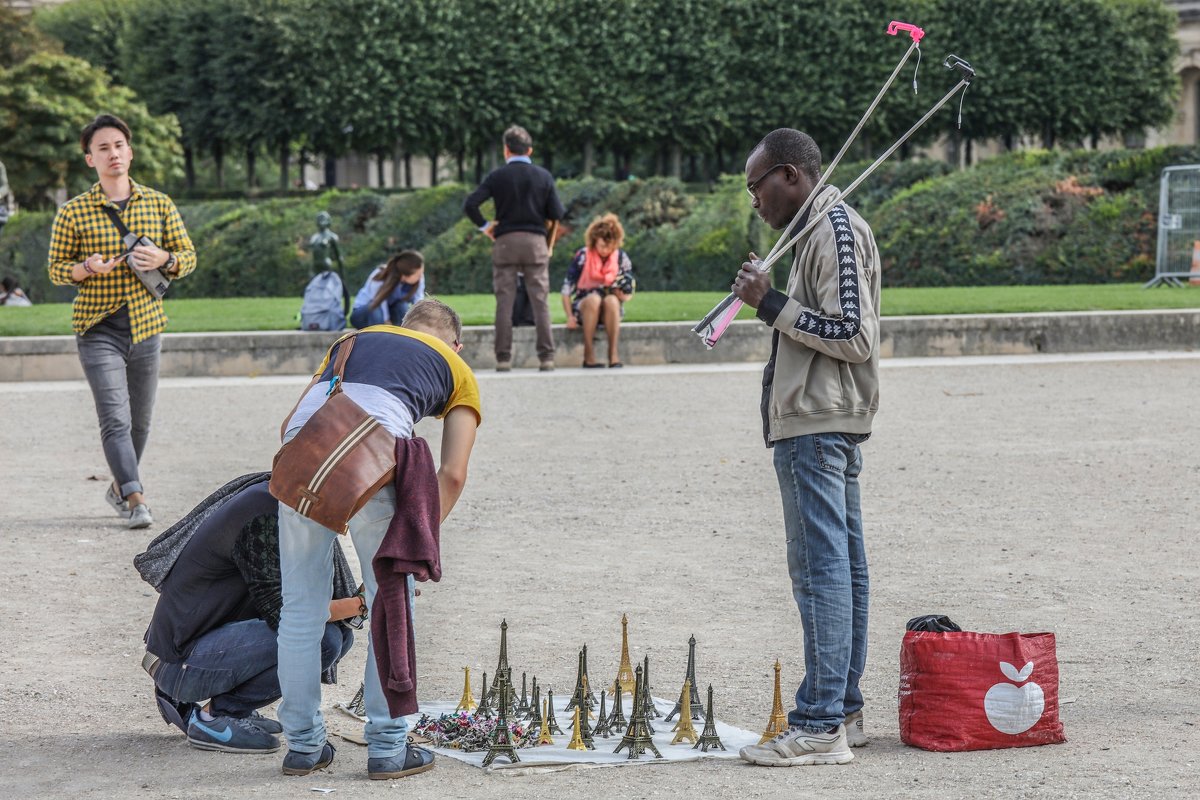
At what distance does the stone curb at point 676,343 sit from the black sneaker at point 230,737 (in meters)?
10.9

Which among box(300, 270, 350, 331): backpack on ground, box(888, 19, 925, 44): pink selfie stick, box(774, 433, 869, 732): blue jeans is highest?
box(888, 19, 925, 44): pink selfie stick

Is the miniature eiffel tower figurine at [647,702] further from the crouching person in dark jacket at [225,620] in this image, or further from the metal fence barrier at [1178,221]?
the metal fence barrier at [1178,221]

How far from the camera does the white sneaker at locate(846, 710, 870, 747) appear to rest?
4707 mm

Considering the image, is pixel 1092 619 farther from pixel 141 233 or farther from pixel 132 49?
pixel 132 49

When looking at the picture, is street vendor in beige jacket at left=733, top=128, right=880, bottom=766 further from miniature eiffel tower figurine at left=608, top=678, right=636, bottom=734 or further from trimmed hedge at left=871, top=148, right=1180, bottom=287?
trimmed hedge at left=871, top=148, right=1180, bottom=287

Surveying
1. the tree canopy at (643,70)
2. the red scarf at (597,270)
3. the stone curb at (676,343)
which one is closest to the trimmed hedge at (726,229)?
the stone curb at (676,343)

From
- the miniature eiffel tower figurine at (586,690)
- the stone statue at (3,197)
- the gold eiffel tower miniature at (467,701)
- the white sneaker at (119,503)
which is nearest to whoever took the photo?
the miniature eiffel tower figurine at (586,690)

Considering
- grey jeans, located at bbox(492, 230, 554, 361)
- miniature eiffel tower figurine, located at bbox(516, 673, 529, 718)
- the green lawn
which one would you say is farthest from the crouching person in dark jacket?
the green lawn

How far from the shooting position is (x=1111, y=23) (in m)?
51.5

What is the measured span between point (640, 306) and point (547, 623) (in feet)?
45.1

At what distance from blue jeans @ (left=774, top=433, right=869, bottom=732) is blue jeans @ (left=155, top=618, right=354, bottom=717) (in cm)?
125

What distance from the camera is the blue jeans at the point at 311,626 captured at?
172 inches

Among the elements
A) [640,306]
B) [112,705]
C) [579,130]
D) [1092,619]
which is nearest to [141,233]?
[112,705]

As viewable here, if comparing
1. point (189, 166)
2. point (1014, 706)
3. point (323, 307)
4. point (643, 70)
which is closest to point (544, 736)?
point (1014, 706)
